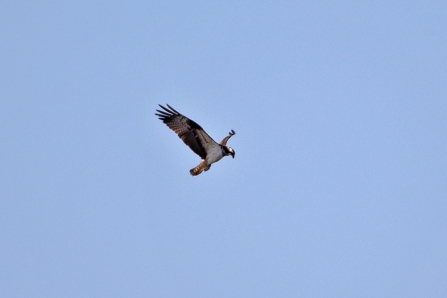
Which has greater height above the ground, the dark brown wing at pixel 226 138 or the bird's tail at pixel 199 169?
the dark brown wing at pixel 226 138

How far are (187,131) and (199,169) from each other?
1367 mm

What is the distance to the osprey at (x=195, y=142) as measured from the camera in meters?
24.1

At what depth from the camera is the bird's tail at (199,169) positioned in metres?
24.3

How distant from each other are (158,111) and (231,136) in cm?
276

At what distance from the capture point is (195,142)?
24266 millimetres

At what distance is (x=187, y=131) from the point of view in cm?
2419

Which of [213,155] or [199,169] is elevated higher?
[213,155]

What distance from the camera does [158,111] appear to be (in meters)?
24.5

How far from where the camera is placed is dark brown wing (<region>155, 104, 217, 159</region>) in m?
24.0

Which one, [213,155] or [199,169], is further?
[199,169]

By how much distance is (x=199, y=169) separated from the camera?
80.0ft

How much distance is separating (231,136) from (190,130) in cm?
181

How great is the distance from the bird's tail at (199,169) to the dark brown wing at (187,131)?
0.79ft

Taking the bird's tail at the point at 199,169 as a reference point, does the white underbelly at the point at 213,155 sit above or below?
above
